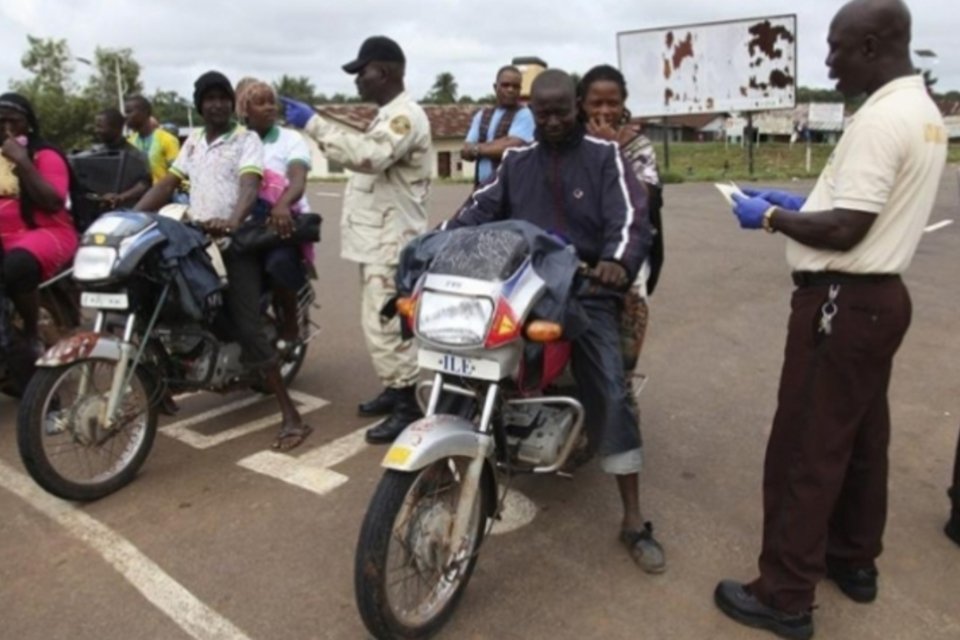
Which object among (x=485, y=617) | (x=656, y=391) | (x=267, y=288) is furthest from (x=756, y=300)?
(x=485, y=617)

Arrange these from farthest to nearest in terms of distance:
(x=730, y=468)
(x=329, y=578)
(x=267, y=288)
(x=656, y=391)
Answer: (x=656, y=391)
(x=267, y=288)
(x=730, y=468)
(x=329, y=578)

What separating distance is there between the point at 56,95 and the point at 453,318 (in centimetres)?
5668

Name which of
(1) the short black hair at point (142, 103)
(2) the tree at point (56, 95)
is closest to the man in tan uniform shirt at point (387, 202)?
(1) the short black hair at point (142, 103)

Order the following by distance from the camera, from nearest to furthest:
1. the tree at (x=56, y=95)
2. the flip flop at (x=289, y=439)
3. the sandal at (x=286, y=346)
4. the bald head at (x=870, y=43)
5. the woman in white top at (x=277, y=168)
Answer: the bald head at (x=870, y=43) < the flip flop at (x=289, y=439) < the woman in white top at (x=277, y=168) < the sandal at (x=286, y=346) < the tree at (x=56, y=95)

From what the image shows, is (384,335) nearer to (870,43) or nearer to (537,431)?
(537,431)

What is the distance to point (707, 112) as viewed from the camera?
72.8 feet

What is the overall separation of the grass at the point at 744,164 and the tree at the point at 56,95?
83.0ft

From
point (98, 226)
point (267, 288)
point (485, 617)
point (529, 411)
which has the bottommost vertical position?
point (485, 617)

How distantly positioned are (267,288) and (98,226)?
108cm

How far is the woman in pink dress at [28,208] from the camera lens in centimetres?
436

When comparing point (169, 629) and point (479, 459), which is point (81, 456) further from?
point (479, 459)

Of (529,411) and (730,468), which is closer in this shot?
(529,411)

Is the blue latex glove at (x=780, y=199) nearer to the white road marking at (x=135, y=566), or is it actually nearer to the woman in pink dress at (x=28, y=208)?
the white road marking at (x=135, y=566)

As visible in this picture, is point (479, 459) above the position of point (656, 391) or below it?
above
